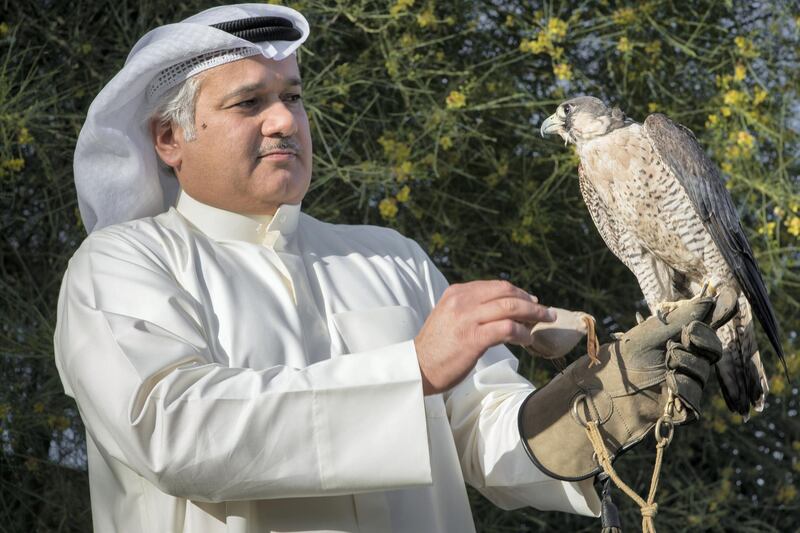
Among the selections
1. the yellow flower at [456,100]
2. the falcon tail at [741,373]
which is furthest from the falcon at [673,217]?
the yellow flower at [456,100]

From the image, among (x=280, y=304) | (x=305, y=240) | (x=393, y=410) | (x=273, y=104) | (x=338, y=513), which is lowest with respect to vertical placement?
(x=338, y=513)

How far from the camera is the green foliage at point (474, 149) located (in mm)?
3418

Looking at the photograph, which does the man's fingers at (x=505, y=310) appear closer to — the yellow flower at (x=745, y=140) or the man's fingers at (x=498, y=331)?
the man's fingers at (x=498, y=331)

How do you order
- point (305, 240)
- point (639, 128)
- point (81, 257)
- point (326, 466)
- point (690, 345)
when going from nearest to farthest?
point (326, 466), point (690, 345), point (81, 257), point (305, 240), point (639, 128)

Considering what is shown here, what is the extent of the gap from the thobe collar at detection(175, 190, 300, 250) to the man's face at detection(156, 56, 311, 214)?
33mm

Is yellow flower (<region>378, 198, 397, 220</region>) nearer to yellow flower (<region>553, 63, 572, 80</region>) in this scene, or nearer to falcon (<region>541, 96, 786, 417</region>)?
yellow flower (<region>553, 63, 572, 80</region>)

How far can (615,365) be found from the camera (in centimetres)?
195

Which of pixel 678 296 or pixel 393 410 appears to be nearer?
pixel 393 410

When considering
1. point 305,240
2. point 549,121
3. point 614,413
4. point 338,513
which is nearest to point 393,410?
point 338,513

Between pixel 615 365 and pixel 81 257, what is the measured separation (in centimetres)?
94

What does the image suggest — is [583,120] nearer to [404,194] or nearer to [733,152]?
[404,194]

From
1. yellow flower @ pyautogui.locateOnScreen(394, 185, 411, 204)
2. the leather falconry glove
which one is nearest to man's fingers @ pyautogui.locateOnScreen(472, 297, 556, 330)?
the leather falconry glove

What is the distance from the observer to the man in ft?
5.82

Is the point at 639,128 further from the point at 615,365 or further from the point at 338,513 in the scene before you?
the point at 338,513
